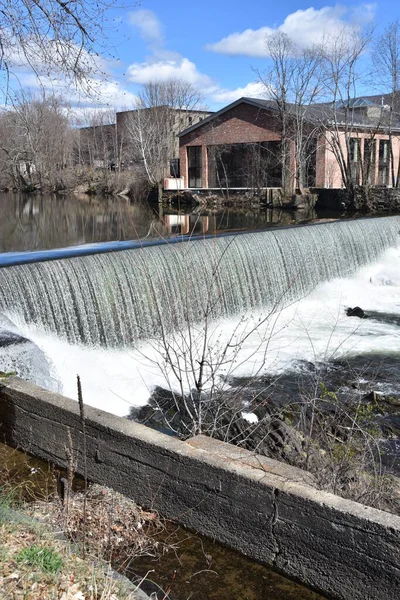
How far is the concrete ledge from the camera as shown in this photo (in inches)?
121

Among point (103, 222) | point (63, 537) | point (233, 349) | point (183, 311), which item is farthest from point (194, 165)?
point (63, 537)

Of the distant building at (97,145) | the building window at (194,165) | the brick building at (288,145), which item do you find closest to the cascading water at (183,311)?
the brick building at (288,145)

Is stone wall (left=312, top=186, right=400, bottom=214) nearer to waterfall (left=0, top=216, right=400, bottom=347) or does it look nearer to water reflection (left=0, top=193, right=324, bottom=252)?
water reflection (left=0, top=193, right=324, bottom=252)

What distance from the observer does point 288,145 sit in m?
32.2

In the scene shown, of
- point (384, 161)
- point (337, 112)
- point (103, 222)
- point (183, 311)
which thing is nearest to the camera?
point (183, 311)

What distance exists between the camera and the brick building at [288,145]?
1180 inches

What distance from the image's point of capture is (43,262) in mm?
9172

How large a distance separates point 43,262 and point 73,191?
3868cm

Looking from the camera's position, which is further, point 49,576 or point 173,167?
point 173,167

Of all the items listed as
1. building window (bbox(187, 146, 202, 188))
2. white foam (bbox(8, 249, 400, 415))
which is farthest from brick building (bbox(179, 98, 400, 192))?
white foam (bbox(8, 249, 400, 415))

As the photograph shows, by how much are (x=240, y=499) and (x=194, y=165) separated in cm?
3638

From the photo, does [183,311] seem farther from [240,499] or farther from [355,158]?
[355,158]

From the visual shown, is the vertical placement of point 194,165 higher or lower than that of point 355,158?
higher

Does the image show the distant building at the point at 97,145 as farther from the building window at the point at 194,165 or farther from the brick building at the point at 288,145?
the brick building at the point at 288,145
